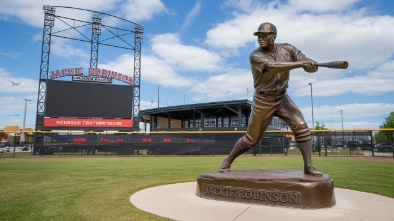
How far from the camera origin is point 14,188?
19.7ft

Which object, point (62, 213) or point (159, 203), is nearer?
point (62, 213)

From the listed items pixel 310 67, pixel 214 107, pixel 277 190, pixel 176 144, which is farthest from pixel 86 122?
pixel 310 67

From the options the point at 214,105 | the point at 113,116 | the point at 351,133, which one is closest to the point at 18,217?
the point at 351,133

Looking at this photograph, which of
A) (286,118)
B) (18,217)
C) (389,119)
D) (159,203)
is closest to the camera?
(18,217)

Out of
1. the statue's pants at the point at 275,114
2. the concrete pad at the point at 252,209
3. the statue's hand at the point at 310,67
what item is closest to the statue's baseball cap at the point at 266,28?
the statue's hand at the point at 310,67

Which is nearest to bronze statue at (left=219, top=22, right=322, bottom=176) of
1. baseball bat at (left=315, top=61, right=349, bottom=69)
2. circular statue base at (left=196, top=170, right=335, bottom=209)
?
circular statue base at (left=196, top=170, right=335, bottom=209)

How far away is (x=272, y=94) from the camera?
4781mm

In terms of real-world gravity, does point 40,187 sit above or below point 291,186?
below

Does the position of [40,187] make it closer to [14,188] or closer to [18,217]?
[14,188]

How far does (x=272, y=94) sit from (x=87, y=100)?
1183 inches

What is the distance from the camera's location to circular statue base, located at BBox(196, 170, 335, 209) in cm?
409

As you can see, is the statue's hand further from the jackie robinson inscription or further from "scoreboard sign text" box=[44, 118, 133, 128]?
"scoreboard sign text" box=[44, 118, 133, 128]

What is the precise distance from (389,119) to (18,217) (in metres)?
68.7

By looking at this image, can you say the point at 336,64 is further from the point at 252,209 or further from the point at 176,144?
the point at 176,144
